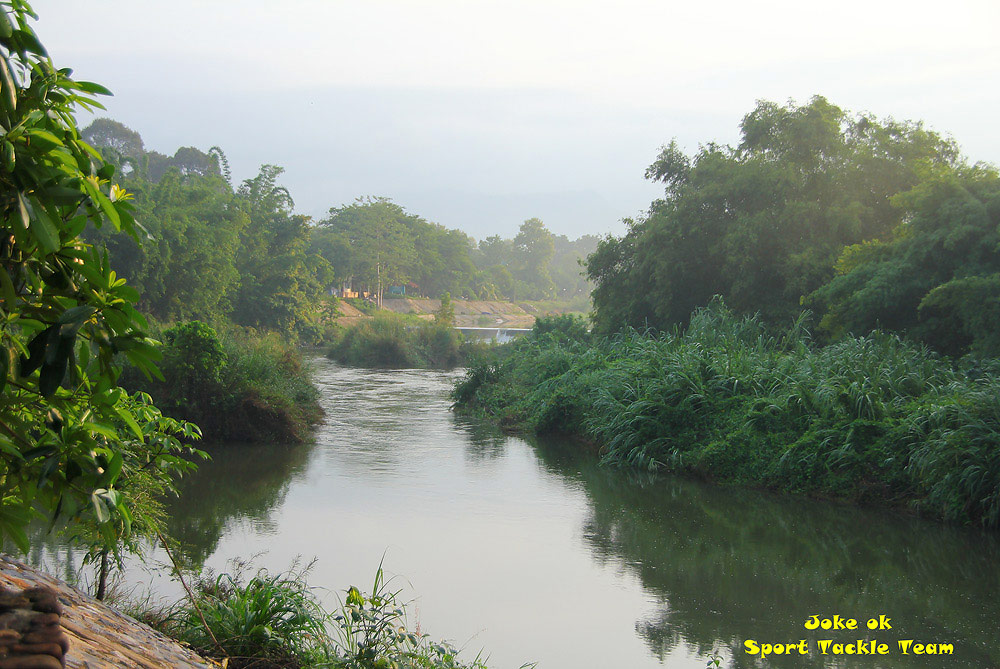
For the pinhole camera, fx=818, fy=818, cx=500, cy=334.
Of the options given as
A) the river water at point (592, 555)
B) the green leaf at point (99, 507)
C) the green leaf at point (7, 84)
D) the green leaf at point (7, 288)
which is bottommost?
the river water at point (592, 555)

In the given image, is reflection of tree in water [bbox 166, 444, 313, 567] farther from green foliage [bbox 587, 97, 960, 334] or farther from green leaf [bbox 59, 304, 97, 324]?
green foliage [bbox 587, 97, 960, 334]

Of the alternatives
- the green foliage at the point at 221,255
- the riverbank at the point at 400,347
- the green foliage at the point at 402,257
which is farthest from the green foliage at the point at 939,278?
the green foliage at the point at 402,257

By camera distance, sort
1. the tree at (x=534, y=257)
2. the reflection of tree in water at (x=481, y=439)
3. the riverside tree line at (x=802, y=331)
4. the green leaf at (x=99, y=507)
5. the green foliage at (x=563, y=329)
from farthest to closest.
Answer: the tree at (x=534, y=257), the green foliage at (x=563, y=329), the reflection of tree in water at (x=481, y=439), the riverside tree line at (x=802, y=331), the green leaf at (x=99, y=507)

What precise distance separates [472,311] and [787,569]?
55928 millimetres

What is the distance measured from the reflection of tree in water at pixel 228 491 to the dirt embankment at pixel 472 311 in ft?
119

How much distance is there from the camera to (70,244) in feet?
6.21

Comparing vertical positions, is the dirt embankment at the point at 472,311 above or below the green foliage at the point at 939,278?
below

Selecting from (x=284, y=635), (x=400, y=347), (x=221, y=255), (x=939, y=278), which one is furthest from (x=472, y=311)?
(x=284, y=635)

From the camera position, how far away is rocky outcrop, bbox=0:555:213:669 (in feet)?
6.68

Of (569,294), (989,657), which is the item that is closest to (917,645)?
(989,657)

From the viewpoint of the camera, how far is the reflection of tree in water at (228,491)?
755 cm

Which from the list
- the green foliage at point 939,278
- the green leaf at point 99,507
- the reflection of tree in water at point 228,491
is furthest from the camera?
the green foliage at point 939,278

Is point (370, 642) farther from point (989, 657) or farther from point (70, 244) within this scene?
point (989, 657)

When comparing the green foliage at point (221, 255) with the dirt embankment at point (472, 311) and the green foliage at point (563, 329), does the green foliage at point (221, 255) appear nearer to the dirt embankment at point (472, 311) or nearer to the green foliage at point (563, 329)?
the green foliage at point (563, 329)
